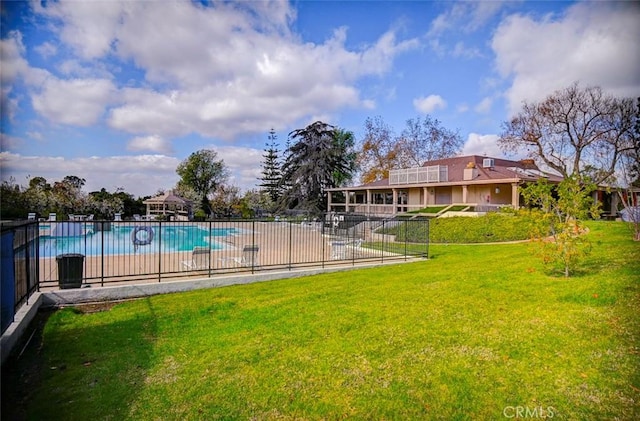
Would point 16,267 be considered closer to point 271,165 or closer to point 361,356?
point 361,356

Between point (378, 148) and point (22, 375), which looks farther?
point (378, 148)

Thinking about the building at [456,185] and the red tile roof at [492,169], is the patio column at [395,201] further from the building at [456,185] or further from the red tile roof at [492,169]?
the red tile roof at [492,169]

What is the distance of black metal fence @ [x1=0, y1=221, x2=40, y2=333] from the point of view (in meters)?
4.89

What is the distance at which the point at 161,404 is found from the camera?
3.51 meters

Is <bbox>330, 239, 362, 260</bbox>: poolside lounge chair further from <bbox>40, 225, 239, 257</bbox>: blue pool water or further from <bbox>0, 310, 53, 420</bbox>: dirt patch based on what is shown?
<bbox>0, 310, 53, 420</bbox>: dirt patch

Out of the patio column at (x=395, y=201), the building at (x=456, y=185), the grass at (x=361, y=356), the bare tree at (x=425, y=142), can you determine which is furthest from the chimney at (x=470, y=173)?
the grass at (x=361, y=356)

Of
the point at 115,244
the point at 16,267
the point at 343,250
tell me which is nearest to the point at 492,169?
the point at 343,250

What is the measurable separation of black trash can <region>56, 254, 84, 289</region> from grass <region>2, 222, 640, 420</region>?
1258 mm

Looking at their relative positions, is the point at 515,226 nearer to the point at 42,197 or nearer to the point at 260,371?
the point at 260,371

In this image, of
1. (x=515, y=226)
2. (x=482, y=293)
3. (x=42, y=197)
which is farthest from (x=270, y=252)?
(x=42, y=197)

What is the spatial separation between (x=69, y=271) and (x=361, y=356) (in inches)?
284

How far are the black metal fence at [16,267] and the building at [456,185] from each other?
25.3m

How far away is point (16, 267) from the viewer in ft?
18.7

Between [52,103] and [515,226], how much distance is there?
21.2 m
